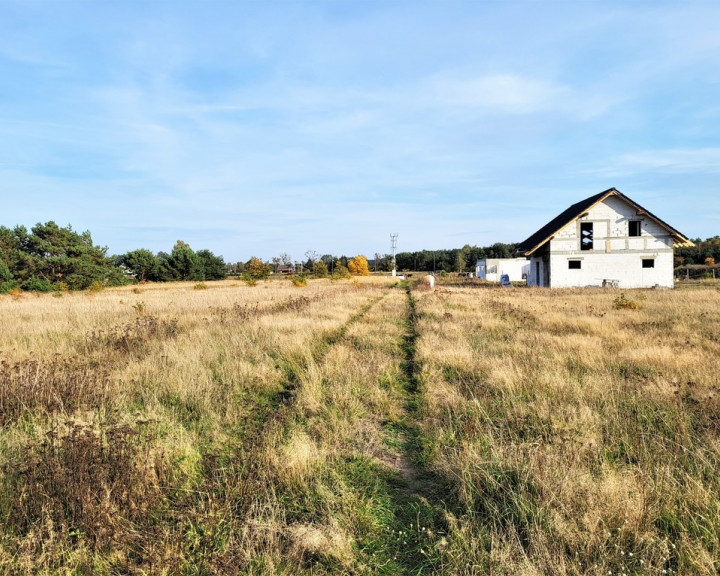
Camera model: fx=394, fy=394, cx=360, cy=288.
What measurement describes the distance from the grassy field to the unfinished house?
967 inches

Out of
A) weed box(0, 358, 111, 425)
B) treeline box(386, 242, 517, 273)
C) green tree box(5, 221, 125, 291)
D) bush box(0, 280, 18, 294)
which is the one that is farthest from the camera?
treeline box(386, 242, 517, 273)

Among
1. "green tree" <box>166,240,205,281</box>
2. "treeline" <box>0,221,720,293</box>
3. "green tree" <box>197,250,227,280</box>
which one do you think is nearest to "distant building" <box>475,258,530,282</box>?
"treeline" <box>0,221,720,293</box>

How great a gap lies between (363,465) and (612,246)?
105 feet

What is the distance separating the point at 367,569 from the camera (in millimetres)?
2625

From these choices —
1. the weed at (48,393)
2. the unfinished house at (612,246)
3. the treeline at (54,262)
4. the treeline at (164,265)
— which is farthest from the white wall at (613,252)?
the treeline at (164,265)

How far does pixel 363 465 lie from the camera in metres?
3.94

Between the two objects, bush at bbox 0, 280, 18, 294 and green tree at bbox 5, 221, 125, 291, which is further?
green tree at bbox 5, 221, 125, 291

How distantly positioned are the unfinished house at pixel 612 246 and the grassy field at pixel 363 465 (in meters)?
24.6

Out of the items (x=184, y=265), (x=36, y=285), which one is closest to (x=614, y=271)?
(x=36, y=285)

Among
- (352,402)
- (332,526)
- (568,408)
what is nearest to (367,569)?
(332,526)

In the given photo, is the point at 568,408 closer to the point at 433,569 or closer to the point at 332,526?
the point at 433,569

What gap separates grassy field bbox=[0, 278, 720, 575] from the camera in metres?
2.65

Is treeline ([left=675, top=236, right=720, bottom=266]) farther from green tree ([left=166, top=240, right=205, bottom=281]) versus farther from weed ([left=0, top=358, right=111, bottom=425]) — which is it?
weed ([left=0, top=358, right=111, bottom=425])

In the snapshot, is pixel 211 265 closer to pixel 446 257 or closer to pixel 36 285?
pixel 36 285
